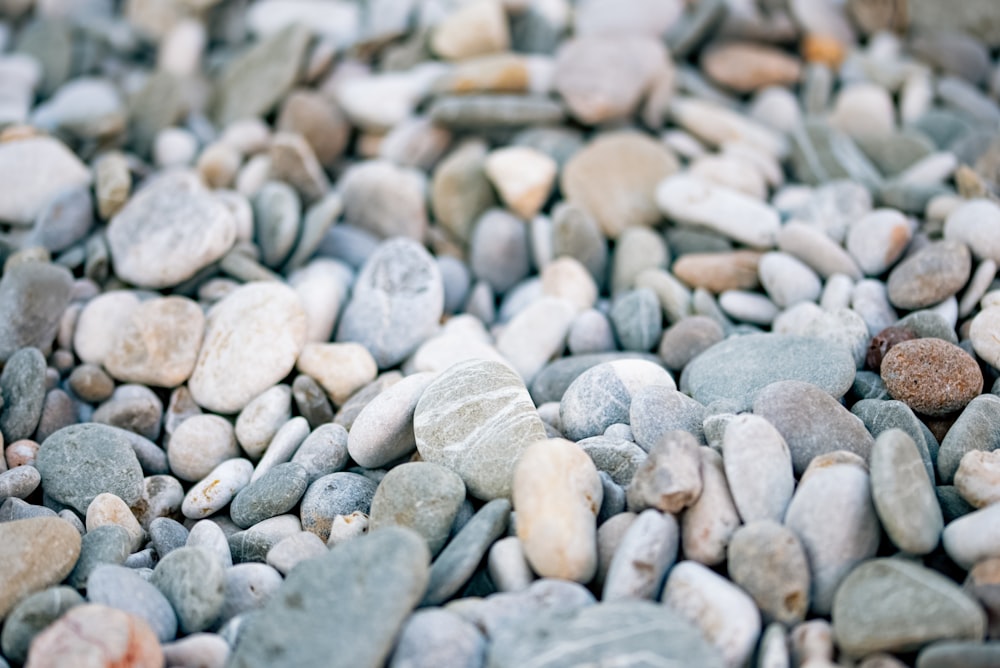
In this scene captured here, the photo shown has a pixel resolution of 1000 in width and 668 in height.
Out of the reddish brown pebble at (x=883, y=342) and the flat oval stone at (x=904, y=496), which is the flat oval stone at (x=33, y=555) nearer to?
the flat oval stone at (x=904, y=496)

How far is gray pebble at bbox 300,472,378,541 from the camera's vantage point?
1455 millimetres

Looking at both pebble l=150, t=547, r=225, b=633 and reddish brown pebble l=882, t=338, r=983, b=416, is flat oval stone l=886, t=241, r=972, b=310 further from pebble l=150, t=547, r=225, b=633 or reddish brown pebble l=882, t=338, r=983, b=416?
pebble l=150, t=547, r=225, b=633

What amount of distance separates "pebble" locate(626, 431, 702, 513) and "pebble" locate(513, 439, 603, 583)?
88mm

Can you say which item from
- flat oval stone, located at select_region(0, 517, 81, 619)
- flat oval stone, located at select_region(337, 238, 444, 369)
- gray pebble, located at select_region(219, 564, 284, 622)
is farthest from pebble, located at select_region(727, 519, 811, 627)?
flat oval stone, located at select_region(0, 517, 81, 619)

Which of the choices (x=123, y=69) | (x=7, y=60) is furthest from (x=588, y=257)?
(x=7, y=60)

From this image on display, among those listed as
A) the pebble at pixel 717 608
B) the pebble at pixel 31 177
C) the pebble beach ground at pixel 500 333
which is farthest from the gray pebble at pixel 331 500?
the pebble at pixel 31 177

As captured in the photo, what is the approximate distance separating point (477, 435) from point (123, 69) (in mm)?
2338

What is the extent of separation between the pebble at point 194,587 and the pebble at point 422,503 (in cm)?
26

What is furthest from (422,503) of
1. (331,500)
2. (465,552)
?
(331,500)

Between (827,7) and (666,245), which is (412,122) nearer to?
(666,245)

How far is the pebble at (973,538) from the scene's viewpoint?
118 cm

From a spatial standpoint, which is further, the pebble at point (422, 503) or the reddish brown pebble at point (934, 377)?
the reddish brown pebble at point (934, 377)

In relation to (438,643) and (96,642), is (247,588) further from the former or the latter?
(438,643)

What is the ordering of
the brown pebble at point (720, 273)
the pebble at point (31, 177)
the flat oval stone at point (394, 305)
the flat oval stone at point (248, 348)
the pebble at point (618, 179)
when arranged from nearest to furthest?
1. the flat oval stone at point (248, 348)
2. the flat oval stone at point (394, 305)
3. the brown pebble at point (720, 273)
4. the pebble at point (31, 177)
5. the pebble at point (618, 179)
